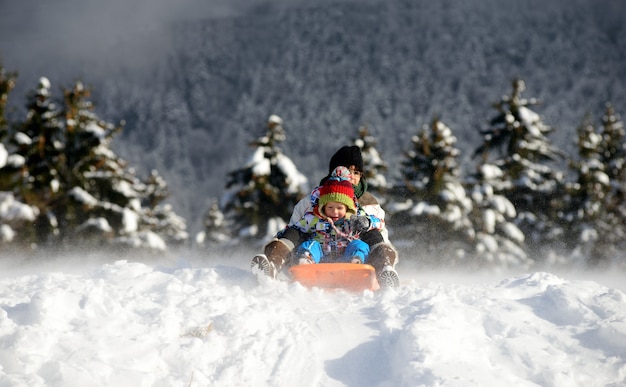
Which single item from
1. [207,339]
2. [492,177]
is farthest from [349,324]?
[492,177]

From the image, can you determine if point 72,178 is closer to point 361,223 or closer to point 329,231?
point 329,231

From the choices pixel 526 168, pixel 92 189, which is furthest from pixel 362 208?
pixel 526 168

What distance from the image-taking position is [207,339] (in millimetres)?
3434

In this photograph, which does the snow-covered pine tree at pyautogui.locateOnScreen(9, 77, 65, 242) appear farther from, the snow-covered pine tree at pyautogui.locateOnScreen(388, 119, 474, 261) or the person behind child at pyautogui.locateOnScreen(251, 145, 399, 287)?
the person behind child at pyautogui.locateOnScreen(251, 145, 399, 287)

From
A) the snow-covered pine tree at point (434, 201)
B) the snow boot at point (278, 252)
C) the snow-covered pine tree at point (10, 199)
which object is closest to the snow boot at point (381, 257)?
the snow boot at point (278, 252)

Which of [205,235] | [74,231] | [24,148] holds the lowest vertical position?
[205,235]

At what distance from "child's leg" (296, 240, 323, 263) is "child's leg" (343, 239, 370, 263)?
0.93ft

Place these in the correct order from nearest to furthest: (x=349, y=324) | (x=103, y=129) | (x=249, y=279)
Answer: (x=349, y=324), (x=249, y=279), (x=103, y=129)

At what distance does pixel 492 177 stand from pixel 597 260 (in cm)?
516

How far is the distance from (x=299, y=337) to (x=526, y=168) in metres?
18.6

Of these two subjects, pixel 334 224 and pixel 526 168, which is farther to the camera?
pixel 526 168

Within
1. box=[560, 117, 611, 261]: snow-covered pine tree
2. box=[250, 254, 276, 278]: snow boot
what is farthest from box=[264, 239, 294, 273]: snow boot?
box=[560, 117, 611, 261]: snow-covered pine tree

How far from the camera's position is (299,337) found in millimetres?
3633

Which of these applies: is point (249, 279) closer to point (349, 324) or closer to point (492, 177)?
point (349, 324)
